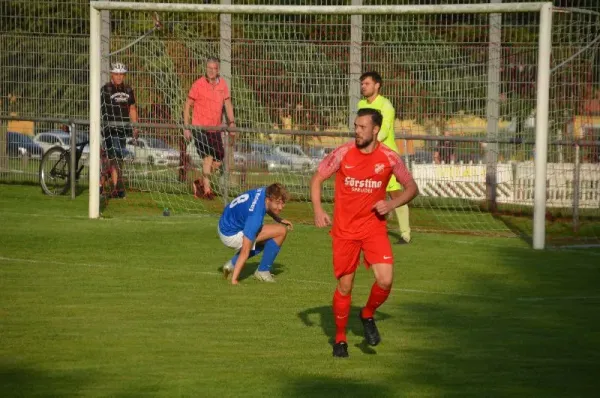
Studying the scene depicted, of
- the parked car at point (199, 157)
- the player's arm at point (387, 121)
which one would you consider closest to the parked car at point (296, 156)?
the parked car at point (199, 157)

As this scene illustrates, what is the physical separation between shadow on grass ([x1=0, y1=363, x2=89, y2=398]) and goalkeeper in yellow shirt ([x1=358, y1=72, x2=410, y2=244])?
7304 millimetres

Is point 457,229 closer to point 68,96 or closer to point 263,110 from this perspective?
point 263,110

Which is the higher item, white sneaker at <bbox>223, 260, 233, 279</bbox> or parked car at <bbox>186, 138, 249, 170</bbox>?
parked car at <bbox>186, 138, 249, 170</bbox>

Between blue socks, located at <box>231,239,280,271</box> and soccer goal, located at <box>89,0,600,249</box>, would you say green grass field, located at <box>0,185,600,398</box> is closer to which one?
blue socks, located at <box>231,239,280,271</box>

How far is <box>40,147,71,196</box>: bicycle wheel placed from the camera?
2120 cm

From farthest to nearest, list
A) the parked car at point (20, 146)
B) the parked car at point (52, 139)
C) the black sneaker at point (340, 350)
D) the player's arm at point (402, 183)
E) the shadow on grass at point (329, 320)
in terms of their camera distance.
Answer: the parked car at point (20, 146), the parked car at point (52, 139), the shadow on grass at point (329, 320), the player's arm at point (402, 183), the black sneaker at point (340, 350)

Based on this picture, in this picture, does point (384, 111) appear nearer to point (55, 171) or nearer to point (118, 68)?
→ point (118, 68)

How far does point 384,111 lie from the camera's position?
15.6 metres

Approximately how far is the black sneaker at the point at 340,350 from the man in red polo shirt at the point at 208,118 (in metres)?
11.0

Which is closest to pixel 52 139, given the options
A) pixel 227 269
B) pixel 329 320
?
pixel 227 269

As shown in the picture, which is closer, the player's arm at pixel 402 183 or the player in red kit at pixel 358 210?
the player in red kit at pixel 358 210

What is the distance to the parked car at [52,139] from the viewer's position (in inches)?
859

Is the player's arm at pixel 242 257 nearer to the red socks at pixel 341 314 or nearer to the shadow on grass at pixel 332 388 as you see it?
the red socks at pixel 341 314

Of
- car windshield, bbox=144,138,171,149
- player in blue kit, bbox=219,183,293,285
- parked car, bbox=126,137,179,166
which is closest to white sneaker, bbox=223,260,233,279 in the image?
player in blue kit, bbox=219,183,293,285
